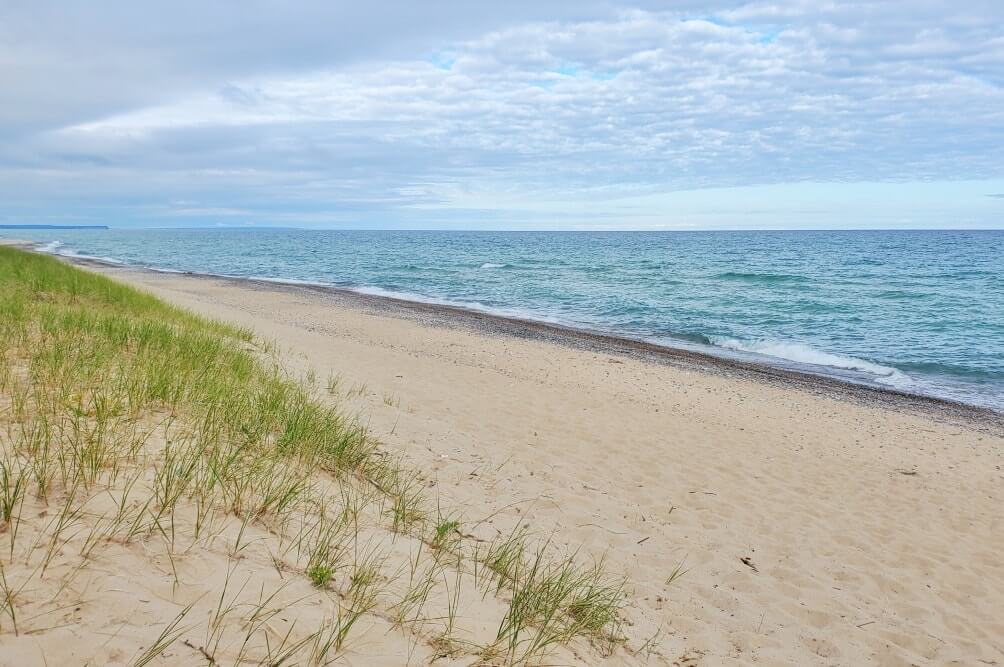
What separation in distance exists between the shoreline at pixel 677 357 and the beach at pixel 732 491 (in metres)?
0.16

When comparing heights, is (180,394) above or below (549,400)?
above

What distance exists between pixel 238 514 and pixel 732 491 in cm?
598

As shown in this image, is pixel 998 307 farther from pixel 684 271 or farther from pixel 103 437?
pixel 103 437

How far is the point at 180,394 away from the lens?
18.0 feet

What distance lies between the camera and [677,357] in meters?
18.3

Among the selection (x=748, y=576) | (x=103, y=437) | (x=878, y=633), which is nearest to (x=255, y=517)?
(x=103, y=437)

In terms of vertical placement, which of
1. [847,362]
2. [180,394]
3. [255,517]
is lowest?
[847,362]

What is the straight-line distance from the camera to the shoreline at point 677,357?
13.6m

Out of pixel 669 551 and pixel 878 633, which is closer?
pixel 878 633

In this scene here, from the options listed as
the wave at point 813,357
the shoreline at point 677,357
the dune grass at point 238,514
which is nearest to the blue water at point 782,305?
the wave at point 813,357

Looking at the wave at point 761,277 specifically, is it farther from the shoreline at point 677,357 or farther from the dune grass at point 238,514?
the dune grass at point 238,514

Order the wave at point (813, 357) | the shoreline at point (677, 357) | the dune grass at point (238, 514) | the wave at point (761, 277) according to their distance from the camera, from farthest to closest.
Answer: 1. the wave at point (761, 277)
2. the wave at point (813, 357)
3. the shoreline at point (677, 357)
4. the dune grass at point (238, 514)

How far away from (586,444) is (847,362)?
43.2 feet

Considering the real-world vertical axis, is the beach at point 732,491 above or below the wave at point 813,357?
above
